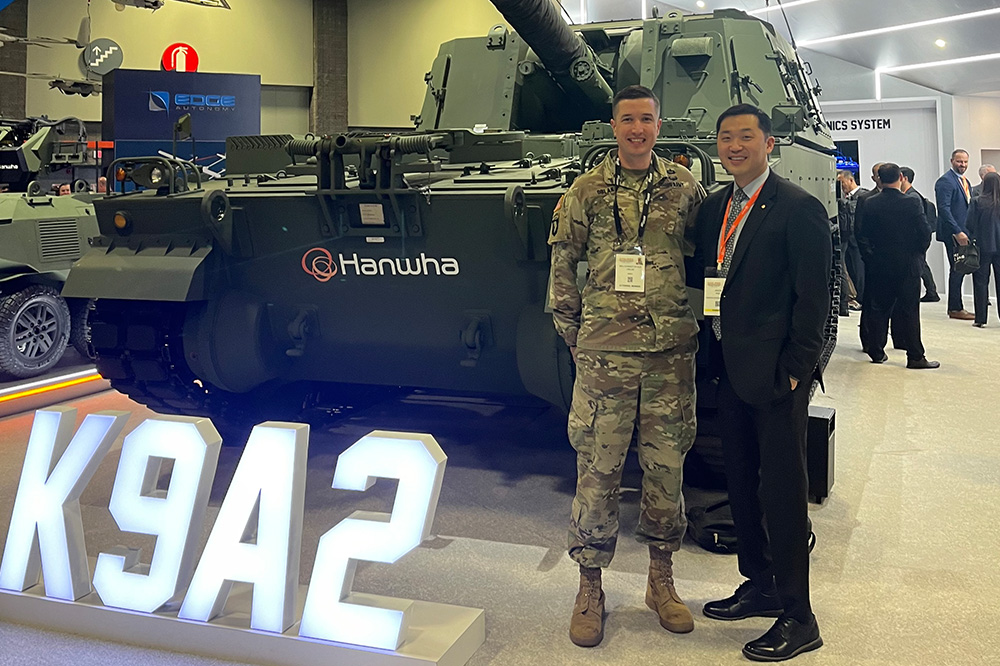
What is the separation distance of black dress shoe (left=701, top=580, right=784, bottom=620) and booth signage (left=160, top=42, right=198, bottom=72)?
562 inches

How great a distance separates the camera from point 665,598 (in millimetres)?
3391

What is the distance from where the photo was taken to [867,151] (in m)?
14.9

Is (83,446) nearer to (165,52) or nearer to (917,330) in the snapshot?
(917,330)

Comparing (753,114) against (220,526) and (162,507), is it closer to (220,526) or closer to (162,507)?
(220,526)

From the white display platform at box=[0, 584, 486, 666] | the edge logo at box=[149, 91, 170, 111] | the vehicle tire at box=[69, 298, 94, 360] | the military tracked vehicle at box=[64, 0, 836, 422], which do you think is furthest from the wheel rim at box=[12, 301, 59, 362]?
the white display platform at box=[0, 584, 486, 666]

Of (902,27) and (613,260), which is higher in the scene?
(902,27)

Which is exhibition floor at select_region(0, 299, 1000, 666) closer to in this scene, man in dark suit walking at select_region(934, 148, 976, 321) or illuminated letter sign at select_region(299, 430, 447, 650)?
illuminated letter sign at select_region(299, 430, 447, 650)

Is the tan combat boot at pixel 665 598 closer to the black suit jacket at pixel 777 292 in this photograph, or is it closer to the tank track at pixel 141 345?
the black suit jacket at pixel 777 292

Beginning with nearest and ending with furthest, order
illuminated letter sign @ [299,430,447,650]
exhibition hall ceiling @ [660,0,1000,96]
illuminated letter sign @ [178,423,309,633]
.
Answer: illuminated letter sign @ [299,430,447,650]
illuminated letter sign @ [178,423,309,633]
exhibition hall ceiling @ [660,0,1000,96]

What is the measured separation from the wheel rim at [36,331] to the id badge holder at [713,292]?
6.16 meters

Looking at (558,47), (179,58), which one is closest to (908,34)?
(558,47)

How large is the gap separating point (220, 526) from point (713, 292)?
5.84 ft

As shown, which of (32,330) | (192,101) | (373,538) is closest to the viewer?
(373,538)

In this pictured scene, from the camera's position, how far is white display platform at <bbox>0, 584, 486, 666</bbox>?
9.68ft
